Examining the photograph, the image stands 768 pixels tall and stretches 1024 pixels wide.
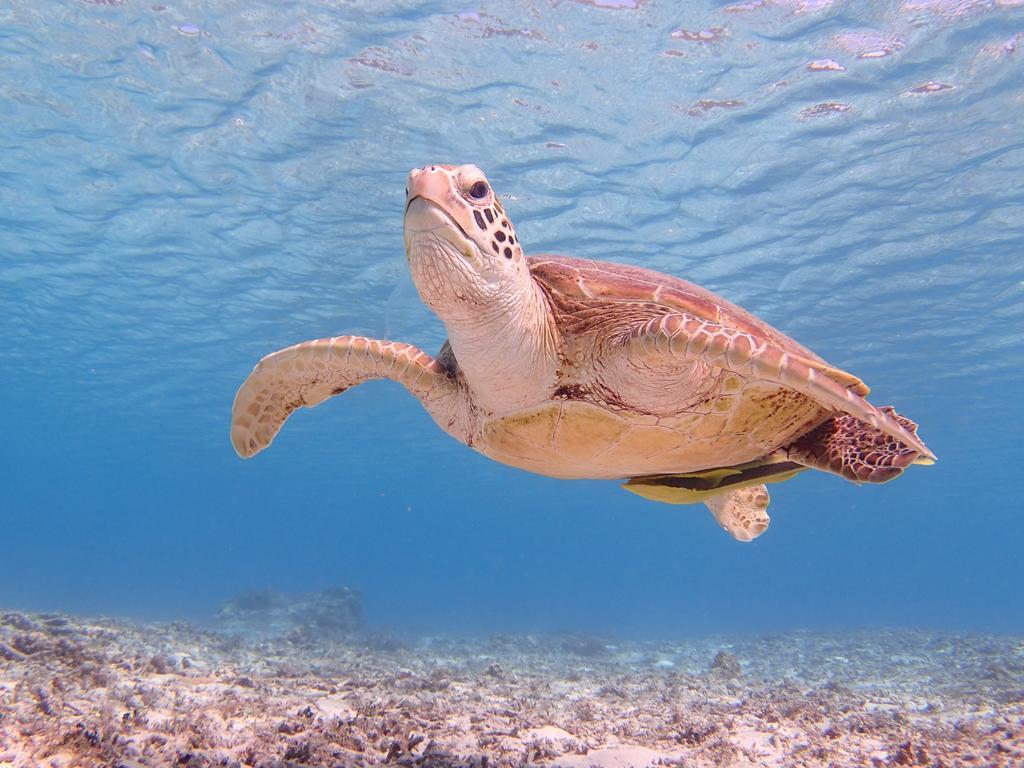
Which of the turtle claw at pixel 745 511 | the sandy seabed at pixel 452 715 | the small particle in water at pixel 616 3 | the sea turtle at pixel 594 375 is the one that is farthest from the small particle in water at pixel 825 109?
the sandy seabed at pixel 452 715

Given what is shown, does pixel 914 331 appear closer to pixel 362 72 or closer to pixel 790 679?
Answer: pixel 790 679

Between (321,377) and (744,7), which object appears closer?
(321,377)

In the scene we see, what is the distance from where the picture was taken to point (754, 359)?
2.83 metres

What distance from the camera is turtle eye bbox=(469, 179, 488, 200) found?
2799mm

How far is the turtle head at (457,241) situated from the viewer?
2.66 metres

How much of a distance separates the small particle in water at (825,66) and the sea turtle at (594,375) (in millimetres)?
9739

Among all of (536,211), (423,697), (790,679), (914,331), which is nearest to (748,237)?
(536,211)

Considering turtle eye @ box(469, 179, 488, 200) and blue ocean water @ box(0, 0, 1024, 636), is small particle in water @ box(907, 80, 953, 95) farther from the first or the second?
turtle eye @ box(469, 179, 488, 200)

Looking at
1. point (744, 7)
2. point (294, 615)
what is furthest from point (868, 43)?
point (294, 615)

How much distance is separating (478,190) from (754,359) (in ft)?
5.26

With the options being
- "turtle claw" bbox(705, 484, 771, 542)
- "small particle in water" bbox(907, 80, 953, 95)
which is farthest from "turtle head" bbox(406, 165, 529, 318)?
"small particle in water" bbox(907, 80, 953, 95)

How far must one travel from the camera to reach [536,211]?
1609 centimetres

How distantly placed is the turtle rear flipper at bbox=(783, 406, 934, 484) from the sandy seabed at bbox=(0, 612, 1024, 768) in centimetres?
180

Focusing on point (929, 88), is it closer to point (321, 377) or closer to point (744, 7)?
point (744, 7)
